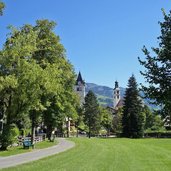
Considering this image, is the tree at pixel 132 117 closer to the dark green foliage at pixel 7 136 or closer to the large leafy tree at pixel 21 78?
the large leafy tree at pixel 21 78

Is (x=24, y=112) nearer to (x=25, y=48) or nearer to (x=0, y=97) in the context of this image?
(x=0, y=97)

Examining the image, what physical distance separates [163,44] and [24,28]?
115ft

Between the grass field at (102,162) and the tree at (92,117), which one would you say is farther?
the tree at (92,117)

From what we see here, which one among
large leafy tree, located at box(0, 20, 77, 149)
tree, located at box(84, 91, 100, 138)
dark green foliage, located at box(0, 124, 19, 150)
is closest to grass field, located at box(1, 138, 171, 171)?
dark green foliage, located at box(0, 124, 19, 150)

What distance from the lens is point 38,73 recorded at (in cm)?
4038

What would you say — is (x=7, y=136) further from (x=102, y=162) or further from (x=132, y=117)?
(x=132, y=117)

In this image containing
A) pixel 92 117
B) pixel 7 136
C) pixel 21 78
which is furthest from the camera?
pixel 92 117

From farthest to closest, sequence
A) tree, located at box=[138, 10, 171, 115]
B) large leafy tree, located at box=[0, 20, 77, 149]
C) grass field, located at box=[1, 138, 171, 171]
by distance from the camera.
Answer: large leafy tree, located at box=[0, 20, 77, 149]
grass field, located at box=[1, 138, 171, 171]
tree, located at box=[138, 10, 171, 115]

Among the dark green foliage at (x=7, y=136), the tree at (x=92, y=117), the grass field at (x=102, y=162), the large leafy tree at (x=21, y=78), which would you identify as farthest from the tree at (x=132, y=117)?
the dark green foliage at (x=7, y=136)

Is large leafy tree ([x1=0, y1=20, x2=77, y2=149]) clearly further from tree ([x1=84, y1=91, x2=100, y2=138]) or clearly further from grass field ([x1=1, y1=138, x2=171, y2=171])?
tree ([x1=84, y1=91, x2=100, y2=138])

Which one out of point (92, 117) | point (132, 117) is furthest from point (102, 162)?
point (92, 117)

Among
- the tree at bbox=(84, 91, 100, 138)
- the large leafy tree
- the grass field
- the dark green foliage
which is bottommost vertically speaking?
the grass field

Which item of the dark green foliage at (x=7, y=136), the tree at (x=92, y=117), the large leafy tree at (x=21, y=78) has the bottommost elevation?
the dark green foliage at (x=7, y=136)

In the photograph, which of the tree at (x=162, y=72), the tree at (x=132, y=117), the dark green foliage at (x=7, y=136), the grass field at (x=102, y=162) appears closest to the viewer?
the tree at (x=162, y=72)
